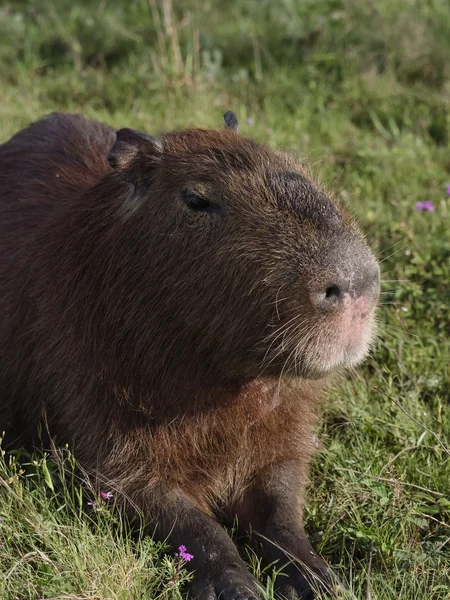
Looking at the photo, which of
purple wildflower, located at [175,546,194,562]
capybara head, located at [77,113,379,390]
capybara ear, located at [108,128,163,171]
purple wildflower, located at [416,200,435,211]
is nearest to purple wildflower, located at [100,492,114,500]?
purple wildflower, located at [175,546,194,562]

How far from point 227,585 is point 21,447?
3.48ft

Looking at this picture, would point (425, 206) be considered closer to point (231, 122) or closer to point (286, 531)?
point (231, 122)

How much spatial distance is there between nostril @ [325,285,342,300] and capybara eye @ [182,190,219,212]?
0.50m

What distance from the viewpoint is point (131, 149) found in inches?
130

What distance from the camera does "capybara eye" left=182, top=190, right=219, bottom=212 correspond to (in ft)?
10.2

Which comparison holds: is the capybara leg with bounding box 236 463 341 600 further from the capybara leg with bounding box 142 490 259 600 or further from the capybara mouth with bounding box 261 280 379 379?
the capybara mouth with bounding box 261 280 379 379

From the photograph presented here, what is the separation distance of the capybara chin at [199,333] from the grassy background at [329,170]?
0.48 feet

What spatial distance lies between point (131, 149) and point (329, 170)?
2444mm

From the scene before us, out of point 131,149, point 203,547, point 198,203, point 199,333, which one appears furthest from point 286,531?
point 131,149

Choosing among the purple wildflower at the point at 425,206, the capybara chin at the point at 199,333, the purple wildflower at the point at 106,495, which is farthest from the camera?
the purple wildflower at the point at 425,206

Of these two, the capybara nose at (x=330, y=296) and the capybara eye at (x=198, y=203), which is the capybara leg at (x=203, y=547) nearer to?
the capybara nose at (x=330, y=296)

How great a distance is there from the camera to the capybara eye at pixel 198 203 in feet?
10.2

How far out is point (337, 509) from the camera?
132 inches

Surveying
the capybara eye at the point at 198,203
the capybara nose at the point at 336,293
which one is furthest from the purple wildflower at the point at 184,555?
the capybara eye at the point at 198,203
